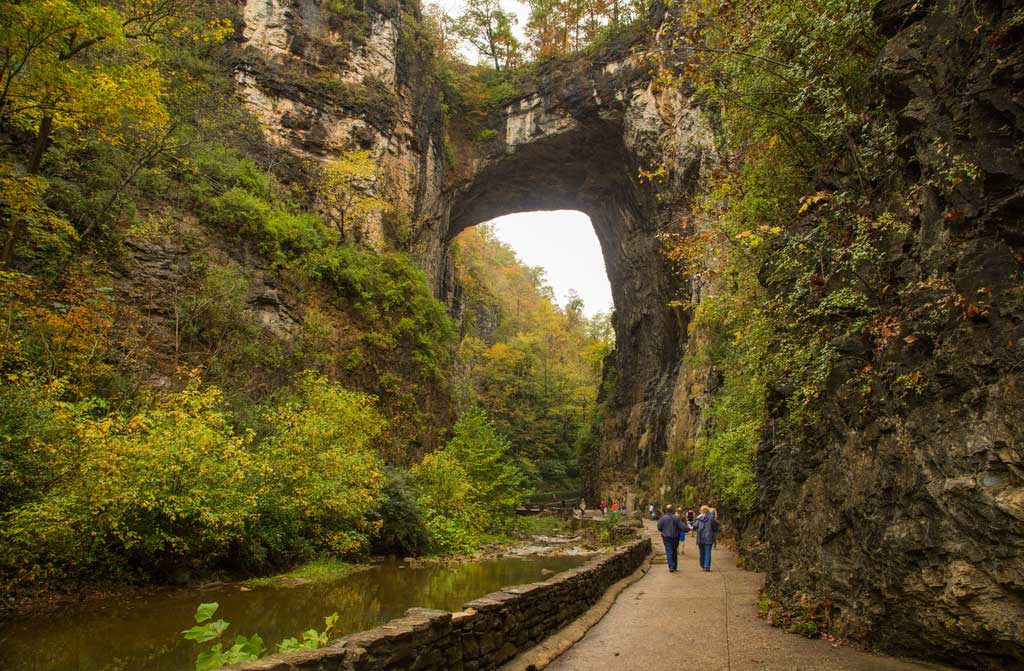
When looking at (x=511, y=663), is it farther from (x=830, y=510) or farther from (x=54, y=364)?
(x=54, y=364)

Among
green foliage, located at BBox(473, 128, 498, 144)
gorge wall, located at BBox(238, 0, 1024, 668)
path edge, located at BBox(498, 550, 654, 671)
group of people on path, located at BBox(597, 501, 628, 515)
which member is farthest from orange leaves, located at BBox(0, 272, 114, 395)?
green foliage, located at BBox(473, 128, 498, 144)

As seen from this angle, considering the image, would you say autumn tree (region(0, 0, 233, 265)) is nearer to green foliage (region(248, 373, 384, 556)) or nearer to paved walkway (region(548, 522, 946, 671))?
green foliage (region(248, 373, 384, 556))

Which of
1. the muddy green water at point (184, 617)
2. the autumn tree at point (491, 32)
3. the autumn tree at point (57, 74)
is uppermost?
the autumn tree at point (491, 32)

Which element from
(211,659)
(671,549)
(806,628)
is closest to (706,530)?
(671,549)

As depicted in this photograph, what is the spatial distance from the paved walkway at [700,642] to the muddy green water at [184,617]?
3.18m

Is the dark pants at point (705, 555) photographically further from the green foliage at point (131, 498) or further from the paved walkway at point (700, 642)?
the green foliage at point (131, 498)

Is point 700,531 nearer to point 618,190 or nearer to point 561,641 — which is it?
point 561,641

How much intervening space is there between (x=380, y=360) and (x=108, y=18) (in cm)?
1370

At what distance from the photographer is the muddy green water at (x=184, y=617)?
5.79 meters

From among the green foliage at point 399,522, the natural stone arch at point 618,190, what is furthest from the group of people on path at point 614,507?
the green foliage at point 399,522

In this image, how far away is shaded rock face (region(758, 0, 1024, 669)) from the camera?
13.7 feet

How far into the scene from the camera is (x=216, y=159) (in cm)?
1967

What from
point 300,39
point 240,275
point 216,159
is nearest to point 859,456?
point 240,275

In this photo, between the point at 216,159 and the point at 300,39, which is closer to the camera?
the point at 216,159
